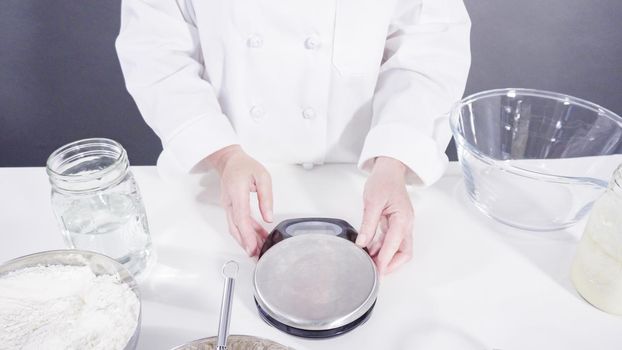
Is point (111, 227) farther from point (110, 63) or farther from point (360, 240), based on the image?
point (110, 63)

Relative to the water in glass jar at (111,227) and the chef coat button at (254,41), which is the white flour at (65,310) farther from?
the chef coat button at (254,41)

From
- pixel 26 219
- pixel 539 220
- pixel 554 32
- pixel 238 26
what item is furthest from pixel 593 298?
pixel 554 32

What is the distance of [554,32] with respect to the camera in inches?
64.6

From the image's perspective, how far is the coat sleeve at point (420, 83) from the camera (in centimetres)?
63

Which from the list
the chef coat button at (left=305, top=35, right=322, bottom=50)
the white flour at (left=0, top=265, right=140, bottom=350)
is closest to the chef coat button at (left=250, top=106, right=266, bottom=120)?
the chef coat button at (left=305, top=35, right=322, bottom=50)

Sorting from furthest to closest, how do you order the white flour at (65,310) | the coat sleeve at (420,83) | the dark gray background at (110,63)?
1. the dark gray background at (110,63)
2. the coat sleeve at (420,83)
3. the white flour at (65,310)

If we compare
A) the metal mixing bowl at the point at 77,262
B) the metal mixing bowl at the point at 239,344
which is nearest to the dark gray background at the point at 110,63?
the metal mixing bowl at the point at 77,262

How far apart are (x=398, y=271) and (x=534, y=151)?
0.31m

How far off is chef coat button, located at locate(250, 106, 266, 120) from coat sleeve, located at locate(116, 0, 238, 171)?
5 cm

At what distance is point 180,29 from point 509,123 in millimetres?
490

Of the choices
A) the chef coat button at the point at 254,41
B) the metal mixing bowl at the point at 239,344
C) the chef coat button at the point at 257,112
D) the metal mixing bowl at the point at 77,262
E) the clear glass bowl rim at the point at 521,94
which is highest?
the chef coat button at the point at 254,41

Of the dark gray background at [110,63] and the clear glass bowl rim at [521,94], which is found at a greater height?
the clear glass bowl rim at [521,94]

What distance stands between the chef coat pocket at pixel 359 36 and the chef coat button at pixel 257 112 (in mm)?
124

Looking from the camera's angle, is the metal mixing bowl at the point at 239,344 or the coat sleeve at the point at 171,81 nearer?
the metal mixing bowl at the point at 239,344
